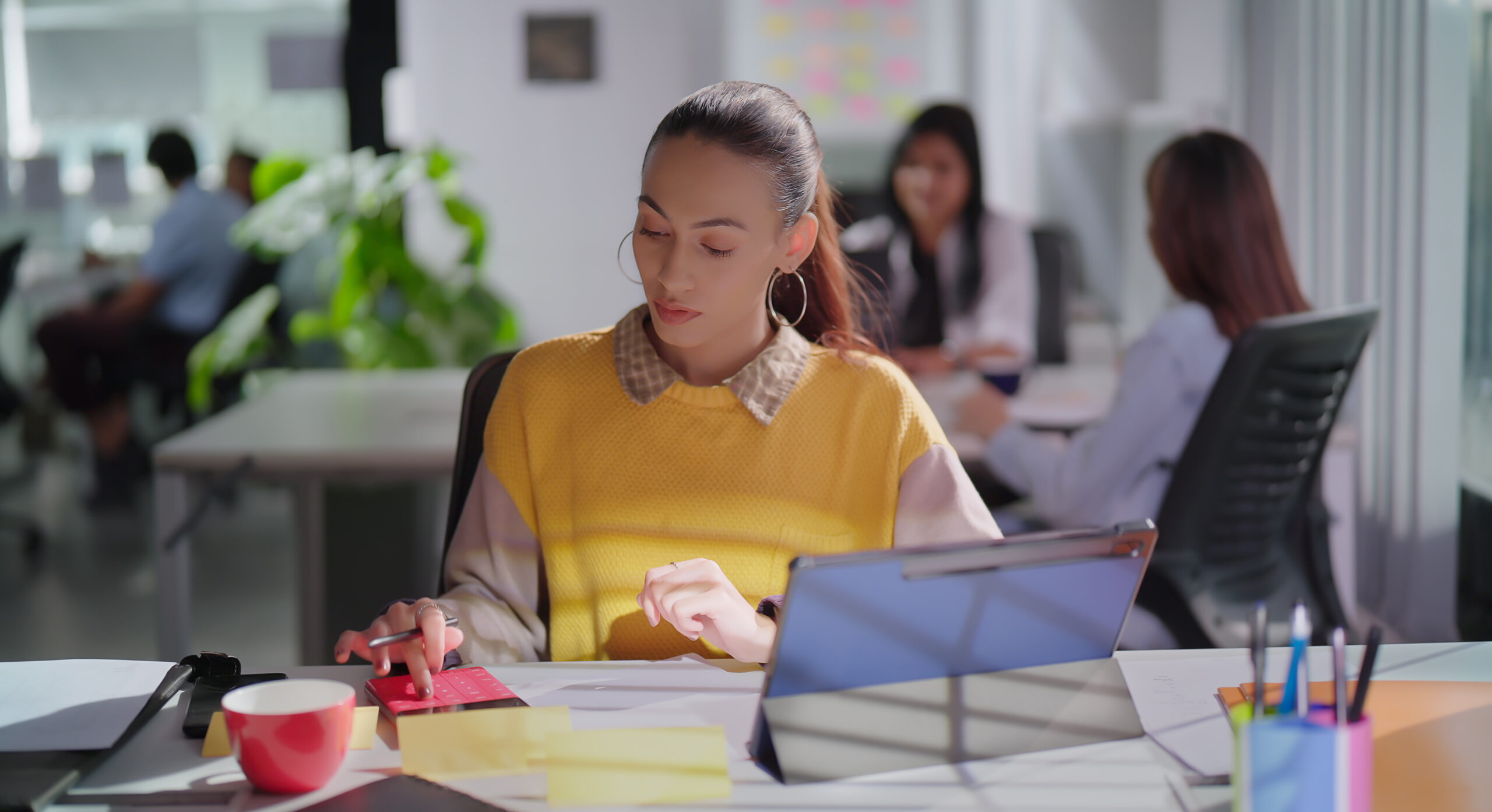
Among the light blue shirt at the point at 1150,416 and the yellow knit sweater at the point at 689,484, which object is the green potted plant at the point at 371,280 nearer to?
the light blue shirt at the point at 1150,416

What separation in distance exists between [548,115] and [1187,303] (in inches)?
141

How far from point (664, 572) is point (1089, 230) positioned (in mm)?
3969

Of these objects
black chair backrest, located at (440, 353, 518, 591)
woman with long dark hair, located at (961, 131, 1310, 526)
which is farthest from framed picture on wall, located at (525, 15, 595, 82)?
black chair backrest, located at (440, 353, 518, 591)

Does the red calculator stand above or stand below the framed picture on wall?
below

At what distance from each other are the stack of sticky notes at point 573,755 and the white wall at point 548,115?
4177 millimetres

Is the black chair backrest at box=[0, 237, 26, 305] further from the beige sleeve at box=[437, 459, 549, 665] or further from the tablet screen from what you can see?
the tablet screen

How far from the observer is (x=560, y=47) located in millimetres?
5020

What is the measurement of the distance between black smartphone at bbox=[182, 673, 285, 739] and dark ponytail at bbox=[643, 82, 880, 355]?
1.84 feet

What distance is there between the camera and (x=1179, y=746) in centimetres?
87

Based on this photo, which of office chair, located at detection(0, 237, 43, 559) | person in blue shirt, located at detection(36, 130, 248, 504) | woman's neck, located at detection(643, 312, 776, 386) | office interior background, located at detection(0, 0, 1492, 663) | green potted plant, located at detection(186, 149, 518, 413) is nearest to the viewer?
woman's neck, located at detection(643, 312, 776, 386)

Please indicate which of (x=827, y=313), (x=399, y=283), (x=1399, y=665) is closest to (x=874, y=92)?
(x=399, y=283)

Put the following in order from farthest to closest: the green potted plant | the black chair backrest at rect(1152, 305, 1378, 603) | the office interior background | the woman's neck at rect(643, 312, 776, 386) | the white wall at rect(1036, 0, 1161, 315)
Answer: the green potted plant < the white wall at rect(1036, 0, 1161, 315) < the office interior background < the black chair backrest at rect(1152, 305, 1378, 603) < the woman's neck at rect(643, 312, 776, 386)

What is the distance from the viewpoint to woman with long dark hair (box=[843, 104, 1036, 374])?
3268mm

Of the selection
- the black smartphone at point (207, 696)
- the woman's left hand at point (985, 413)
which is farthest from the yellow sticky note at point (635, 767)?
the woman's left hand at point (985, 413)
